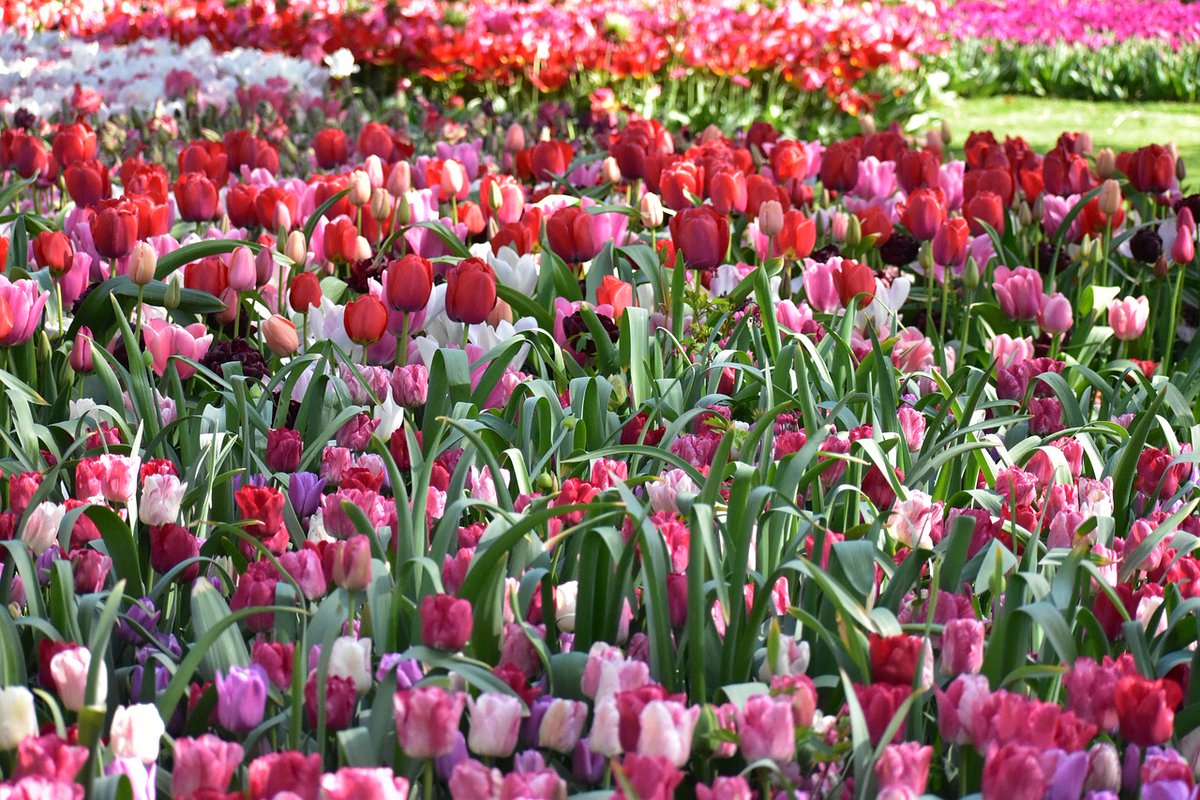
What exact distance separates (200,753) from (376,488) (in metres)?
0.62

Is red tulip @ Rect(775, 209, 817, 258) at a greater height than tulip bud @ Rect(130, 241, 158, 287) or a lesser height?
lesser

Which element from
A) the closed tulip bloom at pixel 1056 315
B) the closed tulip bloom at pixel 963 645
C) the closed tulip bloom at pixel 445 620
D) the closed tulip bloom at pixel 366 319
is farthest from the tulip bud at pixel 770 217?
the closed tulip bloom at pixel 445 620

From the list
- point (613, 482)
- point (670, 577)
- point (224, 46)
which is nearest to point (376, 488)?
point (613, 482)

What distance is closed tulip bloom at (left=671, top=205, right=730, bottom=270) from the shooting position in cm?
245

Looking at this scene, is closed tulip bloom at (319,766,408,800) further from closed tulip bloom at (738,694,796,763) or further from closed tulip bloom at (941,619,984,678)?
closed tulip bloom at (941,619,984,678)

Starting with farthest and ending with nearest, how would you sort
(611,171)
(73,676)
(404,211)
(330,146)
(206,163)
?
(330,146), (611,171), (206,163), (404,211), (73,676)

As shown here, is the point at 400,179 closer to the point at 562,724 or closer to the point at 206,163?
the point at 206,163

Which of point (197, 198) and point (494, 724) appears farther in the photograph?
point (197, 198)

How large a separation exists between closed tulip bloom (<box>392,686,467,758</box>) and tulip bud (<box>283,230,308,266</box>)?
1636mm

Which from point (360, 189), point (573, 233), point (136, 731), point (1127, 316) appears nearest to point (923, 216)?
point (1127, 316)

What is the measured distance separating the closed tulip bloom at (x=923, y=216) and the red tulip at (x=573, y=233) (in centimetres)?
65

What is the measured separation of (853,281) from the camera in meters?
2.51

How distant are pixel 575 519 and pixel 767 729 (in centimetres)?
53

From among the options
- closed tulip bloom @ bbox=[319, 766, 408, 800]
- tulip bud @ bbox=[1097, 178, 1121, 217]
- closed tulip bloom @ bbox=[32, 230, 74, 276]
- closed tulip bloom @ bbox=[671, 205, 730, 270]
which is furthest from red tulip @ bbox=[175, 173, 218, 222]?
closed tulip bloom @ bbox=[319, 766, 408, 800]
